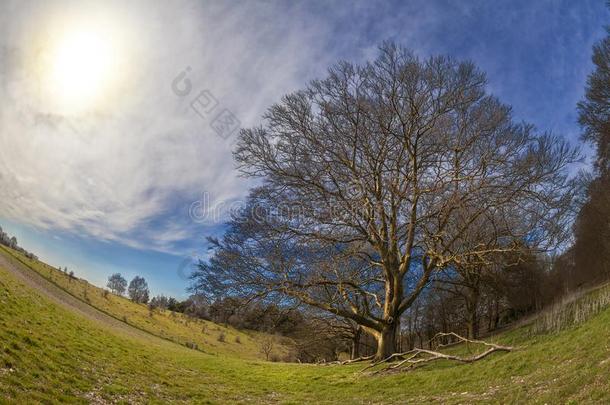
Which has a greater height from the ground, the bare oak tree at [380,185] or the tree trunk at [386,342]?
the bare oak tree at [380,185]

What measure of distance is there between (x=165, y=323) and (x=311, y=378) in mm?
53066

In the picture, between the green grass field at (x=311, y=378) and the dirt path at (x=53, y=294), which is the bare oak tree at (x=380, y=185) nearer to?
the green grass field at (x=311, y=378)

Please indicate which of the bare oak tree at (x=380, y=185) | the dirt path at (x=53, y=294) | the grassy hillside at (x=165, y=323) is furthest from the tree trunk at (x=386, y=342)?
the grassy hillside at (x=165, y=323)

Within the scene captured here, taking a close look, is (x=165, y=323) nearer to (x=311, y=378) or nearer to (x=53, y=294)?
(x=53, y=294)

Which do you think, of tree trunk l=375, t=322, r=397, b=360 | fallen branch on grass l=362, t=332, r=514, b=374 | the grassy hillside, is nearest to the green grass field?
fallen branch on grass l=362, t=332, r=514, b=374

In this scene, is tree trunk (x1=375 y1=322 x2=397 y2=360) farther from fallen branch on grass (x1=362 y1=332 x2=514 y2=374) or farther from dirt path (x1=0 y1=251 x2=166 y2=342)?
dirt path (x1=0 y1=251 x2=166 y2=342)

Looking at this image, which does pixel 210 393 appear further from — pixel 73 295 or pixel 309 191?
pixel 73 295

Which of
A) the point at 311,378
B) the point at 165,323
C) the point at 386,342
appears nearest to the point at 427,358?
the point at 386,342

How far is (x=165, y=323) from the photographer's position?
59.5m

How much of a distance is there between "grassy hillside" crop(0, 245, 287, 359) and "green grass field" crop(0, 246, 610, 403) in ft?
107

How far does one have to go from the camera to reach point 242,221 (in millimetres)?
14211

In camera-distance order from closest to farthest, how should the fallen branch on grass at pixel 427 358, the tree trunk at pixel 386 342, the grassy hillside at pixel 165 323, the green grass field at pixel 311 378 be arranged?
the green grass field at pixel 311 378
the fallen branch on grass at pixel 427 358
the tree trunk at pixel 386 342
the grassy hillside at pixel 165 323

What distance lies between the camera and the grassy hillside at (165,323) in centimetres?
4728

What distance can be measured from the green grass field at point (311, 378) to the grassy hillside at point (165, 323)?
32620 mm
